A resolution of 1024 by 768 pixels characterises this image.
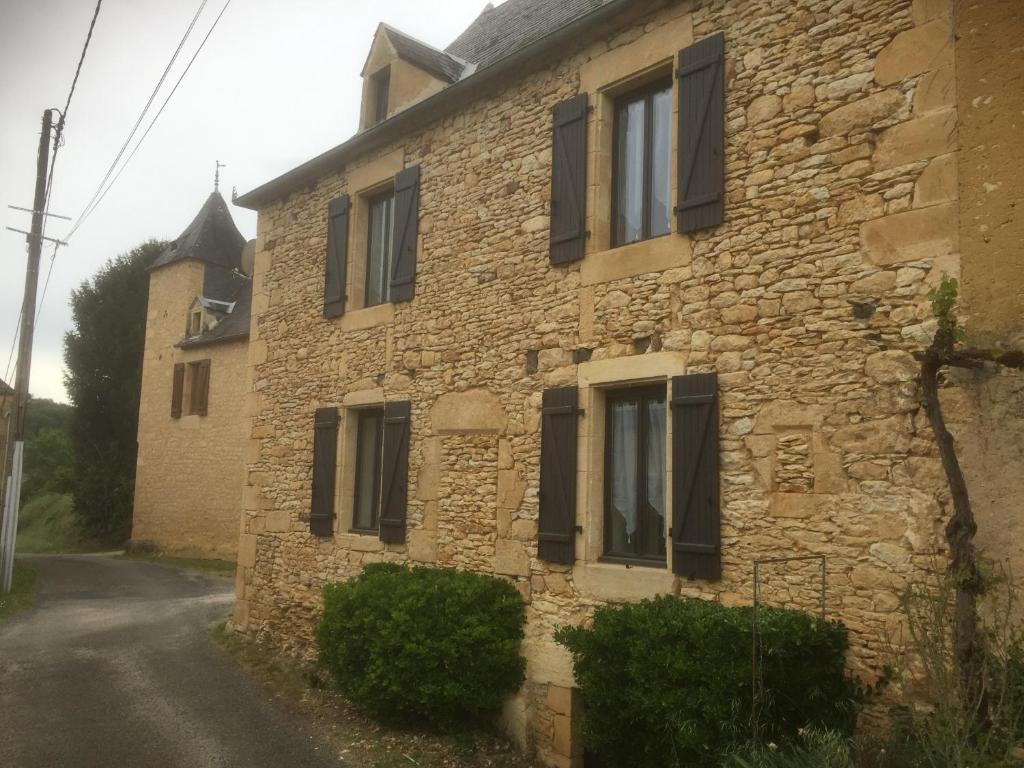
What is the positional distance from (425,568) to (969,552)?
4.65 metres

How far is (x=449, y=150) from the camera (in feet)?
Answer: 27.1

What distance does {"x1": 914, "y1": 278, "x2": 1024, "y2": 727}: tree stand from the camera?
14.0ft

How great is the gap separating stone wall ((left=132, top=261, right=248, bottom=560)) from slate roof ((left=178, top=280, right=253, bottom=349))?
18cm

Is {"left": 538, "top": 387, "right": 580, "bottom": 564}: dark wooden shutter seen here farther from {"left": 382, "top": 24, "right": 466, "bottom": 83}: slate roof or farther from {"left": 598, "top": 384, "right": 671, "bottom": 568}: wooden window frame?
{"left": 382, "top": 24, "right": 466, "bottom": 83}: slate roof

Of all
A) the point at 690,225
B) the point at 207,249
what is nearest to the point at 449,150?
the point at 690,225

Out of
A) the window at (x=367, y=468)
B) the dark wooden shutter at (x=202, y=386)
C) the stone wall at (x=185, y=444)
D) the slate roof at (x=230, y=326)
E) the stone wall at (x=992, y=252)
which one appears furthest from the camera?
the dark wooden shutter at (x=202, y=386)

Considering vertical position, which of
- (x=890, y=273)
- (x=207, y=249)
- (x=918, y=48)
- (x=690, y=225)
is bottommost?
(x=890, y=273)

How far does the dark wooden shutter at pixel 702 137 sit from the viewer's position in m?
5.91

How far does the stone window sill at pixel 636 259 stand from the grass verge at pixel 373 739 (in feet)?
12.3

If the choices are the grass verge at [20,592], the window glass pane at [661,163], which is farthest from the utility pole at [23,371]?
the window glass pane at [661,163]

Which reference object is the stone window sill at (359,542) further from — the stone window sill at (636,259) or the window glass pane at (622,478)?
the stone window sill at (636,259)

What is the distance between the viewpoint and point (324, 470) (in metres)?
9.28

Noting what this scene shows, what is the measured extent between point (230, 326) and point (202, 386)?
1588mm

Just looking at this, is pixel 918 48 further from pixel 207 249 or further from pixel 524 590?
pixel 207 249
